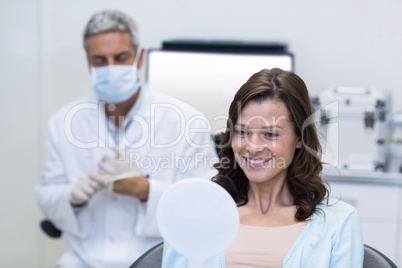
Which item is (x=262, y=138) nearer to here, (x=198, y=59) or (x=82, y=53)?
(x=198, y=59)

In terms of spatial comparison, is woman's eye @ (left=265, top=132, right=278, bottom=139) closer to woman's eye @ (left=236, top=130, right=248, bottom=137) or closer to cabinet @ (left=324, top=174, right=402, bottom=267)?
woman's eye @ (left=236, top=130, right=248, bottom=137)

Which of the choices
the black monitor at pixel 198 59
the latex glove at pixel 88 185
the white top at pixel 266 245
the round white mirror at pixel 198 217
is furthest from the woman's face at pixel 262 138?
the latex glove at pixel 88 185

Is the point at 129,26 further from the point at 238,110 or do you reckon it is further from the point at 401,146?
the point at 401,146

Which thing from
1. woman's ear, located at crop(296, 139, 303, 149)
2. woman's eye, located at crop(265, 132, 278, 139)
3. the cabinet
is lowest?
the cabinet

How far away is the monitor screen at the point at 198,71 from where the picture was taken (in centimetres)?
110

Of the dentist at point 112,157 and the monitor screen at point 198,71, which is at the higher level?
the monitor screen at point 198,71

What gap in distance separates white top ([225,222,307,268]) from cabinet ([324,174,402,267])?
114cm

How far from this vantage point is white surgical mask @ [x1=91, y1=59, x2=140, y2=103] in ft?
5.04

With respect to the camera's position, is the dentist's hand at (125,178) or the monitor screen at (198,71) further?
the dentist's hand at (125,178)

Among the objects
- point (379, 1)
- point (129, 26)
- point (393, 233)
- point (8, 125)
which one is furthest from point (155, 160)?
point (379, 1)

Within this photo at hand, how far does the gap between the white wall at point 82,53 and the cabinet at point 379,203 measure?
549 millimetres

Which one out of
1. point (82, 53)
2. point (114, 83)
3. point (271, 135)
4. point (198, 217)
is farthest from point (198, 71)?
point (198, 217)

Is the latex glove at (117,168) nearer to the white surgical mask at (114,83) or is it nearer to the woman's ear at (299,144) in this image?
the white surgical mask at (114,83)

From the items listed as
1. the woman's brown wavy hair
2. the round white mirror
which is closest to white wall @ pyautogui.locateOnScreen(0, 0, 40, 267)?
the woman's brown wavy hair
